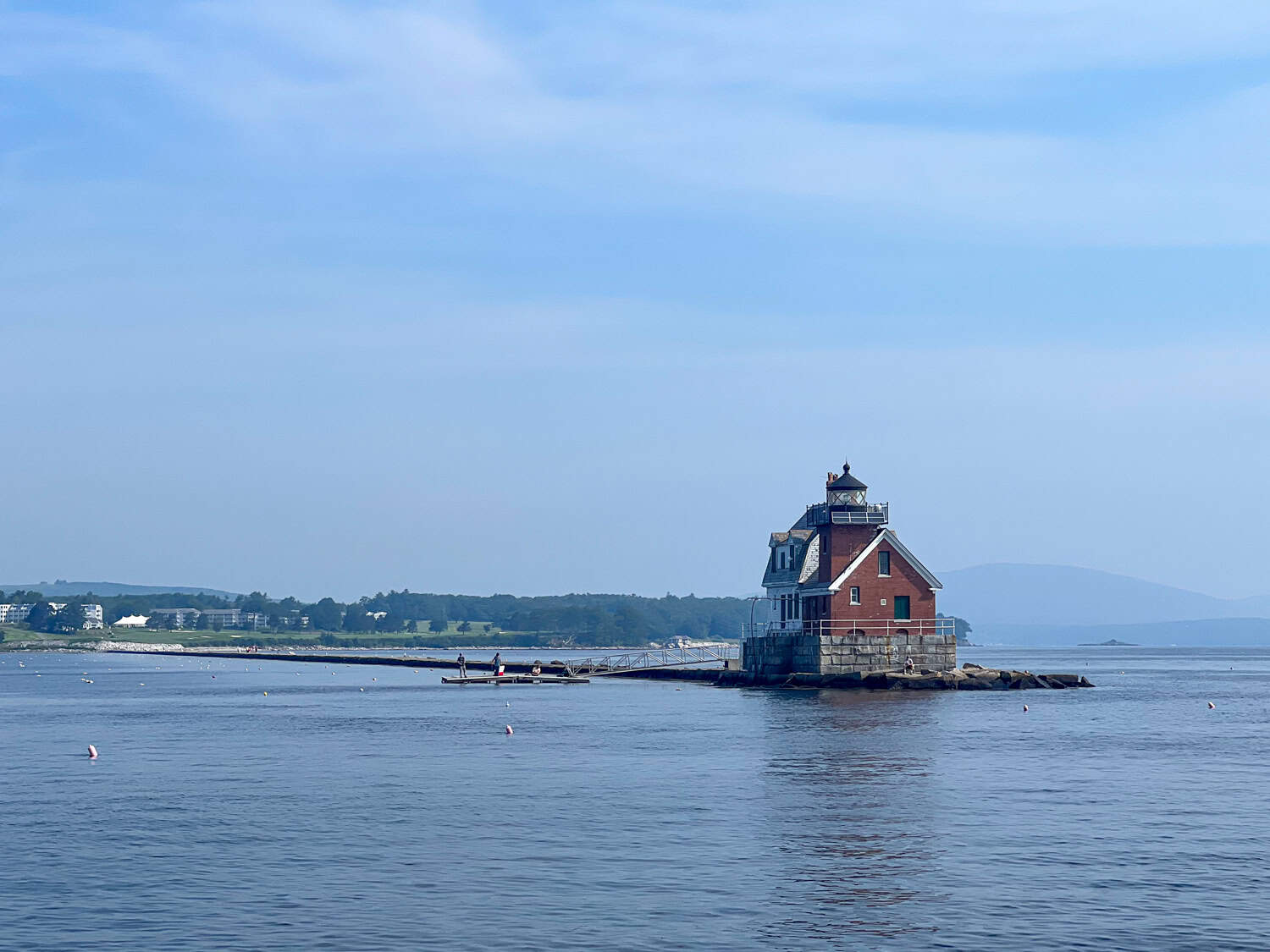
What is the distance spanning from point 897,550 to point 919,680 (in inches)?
367

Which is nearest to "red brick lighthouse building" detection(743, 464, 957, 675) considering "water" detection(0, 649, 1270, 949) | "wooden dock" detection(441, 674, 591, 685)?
"water" detection(0, 649, 1270, 949)

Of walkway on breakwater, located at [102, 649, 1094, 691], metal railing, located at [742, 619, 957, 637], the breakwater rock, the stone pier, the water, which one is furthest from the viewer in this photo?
the stone pier

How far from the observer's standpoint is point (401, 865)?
120 ft

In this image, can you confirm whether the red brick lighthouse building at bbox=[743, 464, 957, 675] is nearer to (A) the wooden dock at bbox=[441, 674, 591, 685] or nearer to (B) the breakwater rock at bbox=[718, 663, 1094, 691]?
(B) the breakwater rock at bbox=[718, 663, 1094, 691]

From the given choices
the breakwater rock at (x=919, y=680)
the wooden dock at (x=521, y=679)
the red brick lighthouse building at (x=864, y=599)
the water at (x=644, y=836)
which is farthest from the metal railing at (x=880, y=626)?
the wooden dock at (x=521, y=679)

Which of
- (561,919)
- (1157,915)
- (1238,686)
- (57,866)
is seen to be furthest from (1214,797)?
(1238,686)

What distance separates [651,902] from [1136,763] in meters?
34.3

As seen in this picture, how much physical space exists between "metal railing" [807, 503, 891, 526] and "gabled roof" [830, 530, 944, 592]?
1088 mm

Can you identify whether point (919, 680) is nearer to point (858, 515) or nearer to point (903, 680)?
point (903, 680)

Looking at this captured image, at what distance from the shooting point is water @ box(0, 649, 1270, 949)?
30016 mm

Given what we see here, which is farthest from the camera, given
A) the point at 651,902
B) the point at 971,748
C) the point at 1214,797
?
the point at 971,748

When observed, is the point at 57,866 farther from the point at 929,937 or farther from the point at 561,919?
the point at 929,937

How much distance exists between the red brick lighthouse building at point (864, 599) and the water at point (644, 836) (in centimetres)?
2315

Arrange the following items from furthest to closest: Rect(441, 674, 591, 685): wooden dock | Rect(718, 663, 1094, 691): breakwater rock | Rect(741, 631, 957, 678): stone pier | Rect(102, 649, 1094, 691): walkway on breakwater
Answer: Rect(441, 674, 591, 685): wooden dock
Rect(741, 631, 957, 678): stone pier
Rect(102, 649, 1094, 691): walkway on breakwater
Rect(718, 663, 1094, 691): breakwater rock
